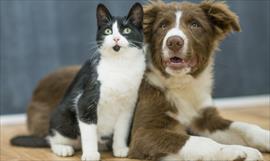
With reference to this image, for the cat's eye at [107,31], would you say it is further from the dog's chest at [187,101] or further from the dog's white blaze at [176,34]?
the dog's chest at [187,101]

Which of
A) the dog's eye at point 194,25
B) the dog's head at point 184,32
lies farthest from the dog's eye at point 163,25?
the dog's eye at point 194,25

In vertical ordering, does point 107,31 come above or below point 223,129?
above

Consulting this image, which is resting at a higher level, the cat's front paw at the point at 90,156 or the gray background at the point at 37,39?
the gray background at the point at 37,39

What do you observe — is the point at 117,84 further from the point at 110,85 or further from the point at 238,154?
the point at 238,154

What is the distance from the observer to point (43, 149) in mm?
2740

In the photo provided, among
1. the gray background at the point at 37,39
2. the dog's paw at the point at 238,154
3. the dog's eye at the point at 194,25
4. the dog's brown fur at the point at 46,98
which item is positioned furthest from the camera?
the gray background at the point at 37,39

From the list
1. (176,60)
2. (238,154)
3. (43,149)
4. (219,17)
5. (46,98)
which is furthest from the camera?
(46,98)

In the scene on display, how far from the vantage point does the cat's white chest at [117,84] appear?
7.67 feet

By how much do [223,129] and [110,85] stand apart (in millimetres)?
667

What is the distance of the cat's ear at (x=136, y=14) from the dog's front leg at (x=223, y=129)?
576 mm

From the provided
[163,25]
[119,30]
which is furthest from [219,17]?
[119,30]

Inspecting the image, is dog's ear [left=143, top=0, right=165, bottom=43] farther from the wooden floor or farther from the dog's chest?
the wooden floor

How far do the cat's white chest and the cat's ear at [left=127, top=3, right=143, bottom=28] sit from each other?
0.14 meters

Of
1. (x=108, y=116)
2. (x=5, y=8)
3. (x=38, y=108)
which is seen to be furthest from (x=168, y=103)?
(x=5, y=8)
